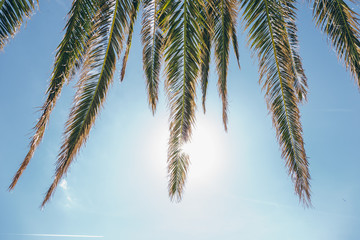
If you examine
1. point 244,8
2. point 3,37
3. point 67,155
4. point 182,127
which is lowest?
point 182,127

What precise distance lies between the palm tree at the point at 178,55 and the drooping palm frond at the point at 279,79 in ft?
0.04

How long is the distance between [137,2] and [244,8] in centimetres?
156

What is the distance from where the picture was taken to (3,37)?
2965 mm

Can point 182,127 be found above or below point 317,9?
below

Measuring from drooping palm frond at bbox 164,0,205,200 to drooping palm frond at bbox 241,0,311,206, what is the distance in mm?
789

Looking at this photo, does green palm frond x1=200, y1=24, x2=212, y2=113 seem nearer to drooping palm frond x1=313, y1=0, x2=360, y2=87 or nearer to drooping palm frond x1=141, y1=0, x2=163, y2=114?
drooping palm frond x1=141, y1=0, x2=163, y2=114

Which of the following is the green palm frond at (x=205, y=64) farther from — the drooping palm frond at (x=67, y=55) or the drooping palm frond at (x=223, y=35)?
the drooping palm frond at (x=67, y=55)

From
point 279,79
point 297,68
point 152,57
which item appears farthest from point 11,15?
point 297,68

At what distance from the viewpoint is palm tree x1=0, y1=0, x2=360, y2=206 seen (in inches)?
123

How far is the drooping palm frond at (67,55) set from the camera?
2900mm

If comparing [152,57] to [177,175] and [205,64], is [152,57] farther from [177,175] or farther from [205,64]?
[177,175]

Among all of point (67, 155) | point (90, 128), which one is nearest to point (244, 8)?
point (90, 128)

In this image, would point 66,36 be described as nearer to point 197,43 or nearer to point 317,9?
point 197,43

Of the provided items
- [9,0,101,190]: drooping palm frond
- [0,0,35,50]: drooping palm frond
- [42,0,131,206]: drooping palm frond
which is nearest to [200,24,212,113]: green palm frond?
[42,0,131,206]: drooping palm frond
